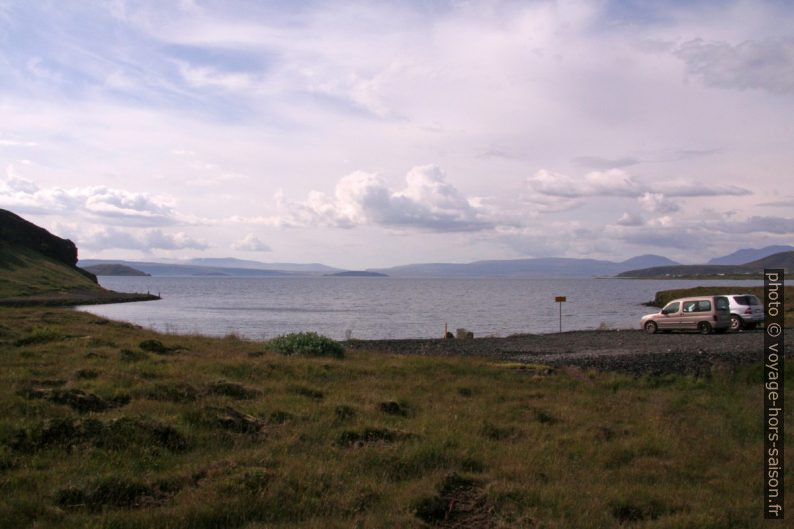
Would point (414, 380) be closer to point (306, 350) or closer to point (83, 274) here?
point (306, 350)

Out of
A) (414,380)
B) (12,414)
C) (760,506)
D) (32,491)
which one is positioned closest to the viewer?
(32,491)

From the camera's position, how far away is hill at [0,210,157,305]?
83125 mm

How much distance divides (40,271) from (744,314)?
3889 inches

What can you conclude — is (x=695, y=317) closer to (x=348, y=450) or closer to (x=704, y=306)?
(x=704, y=306)

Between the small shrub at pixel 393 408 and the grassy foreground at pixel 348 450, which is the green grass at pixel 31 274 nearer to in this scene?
the grassy foreground at pixel 348 450

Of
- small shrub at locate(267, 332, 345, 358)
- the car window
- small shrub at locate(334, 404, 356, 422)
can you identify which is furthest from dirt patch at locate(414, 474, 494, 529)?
the car window

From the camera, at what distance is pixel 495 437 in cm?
1026

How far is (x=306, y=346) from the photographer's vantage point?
19.9 meters

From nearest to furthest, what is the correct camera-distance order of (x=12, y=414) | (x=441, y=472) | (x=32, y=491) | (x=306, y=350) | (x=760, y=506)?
(x=32, y=491)
(x=760, y=506)
(x=441, y=472)
(x=12, y=414)
(x=306, y=350)

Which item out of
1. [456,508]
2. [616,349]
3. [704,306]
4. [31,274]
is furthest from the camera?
[31,274]

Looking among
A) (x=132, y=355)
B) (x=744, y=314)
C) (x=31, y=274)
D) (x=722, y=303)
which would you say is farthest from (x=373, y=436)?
(x=31, y=274)

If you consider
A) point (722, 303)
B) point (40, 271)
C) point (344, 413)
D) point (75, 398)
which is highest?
point (40, 271)

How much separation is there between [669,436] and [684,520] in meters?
3.66

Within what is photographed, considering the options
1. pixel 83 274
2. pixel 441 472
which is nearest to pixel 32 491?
pixel 441 472
